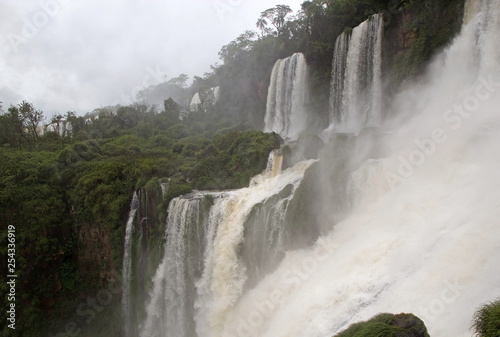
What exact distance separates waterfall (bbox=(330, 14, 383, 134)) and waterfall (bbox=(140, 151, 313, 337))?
6.83 meters

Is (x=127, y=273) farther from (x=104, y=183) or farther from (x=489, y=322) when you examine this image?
(x=489, y=322)

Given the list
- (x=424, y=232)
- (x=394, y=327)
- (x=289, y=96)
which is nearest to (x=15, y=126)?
(x=289, y=96)

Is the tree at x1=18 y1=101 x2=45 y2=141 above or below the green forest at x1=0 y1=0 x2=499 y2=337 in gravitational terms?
above

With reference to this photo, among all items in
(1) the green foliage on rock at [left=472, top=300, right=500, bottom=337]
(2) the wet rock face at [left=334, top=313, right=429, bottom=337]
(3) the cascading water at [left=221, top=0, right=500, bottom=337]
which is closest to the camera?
(1) the green foliage on rock at [left=472, top=300, right=500, bottom=337]

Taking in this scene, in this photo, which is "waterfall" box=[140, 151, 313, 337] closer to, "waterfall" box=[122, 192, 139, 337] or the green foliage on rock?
"waterfall" box=[122, 192, 139, 337]

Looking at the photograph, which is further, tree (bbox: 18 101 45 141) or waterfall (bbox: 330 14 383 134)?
tree (bbox: 18 101 45 141)

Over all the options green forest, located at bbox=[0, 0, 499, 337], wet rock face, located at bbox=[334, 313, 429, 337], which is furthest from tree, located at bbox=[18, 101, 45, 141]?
wet rock face, located at bbox=[334, 313, 429, 337]

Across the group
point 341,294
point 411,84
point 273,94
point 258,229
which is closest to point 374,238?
point 341,294

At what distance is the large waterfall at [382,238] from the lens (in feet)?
27.3

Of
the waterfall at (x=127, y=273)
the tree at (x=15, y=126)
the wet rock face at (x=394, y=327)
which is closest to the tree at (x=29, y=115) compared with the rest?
the tree at (x=15, y=126)

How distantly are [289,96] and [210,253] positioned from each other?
16.9 metres

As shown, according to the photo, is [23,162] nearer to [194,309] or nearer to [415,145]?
[194,309]

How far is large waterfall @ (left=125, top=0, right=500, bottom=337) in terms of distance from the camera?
8.32 meters

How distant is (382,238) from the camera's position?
1093 cm
